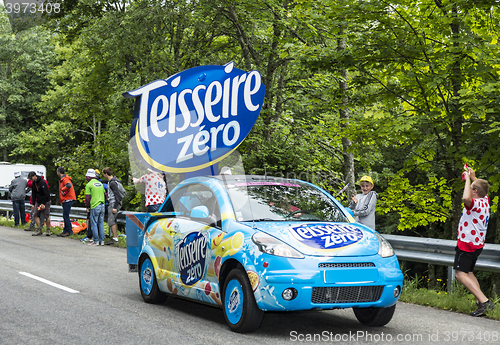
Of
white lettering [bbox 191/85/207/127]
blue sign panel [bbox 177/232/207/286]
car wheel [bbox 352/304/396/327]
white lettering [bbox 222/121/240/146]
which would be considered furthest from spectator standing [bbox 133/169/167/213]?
car wheel [bbox 352/304/396/327]

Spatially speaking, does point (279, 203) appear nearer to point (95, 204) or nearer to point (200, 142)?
point (200, 142)

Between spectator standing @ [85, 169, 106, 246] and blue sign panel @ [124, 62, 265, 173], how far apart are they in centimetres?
416

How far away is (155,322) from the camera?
6.26 meters

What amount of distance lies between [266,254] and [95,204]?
10.6 metres

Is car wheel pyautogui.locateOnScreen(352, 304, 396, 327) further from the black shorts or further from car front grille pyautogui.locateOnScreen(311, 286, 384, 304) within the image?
the black shorts

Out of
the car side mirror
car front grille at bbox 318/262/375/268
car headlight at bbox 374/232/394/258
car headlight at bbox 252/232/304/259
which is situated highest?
the car side mirror

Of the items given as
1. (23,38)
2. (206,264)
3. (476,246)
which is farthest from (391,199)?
(23,38)

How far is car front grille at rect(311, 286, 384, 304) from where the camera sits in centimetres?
537

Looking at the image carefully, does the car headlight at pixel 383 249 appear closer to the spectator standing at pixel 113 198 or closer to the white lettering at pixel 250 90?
the white lettering at pixel 250 90

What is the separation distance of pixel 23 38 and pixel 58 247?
130 feet

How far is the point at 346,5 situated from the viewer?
37.6ft

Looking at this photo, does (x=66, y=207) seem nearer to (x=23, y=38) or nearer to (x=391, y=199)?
(x=391, y=199)

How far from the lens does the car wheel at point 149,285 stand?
7.41 m

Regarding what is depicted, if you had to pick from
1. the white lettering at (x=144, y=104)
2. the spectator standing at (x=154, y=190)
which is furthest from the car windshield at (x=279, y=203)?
the spectator standing at (x=154, y=190)
